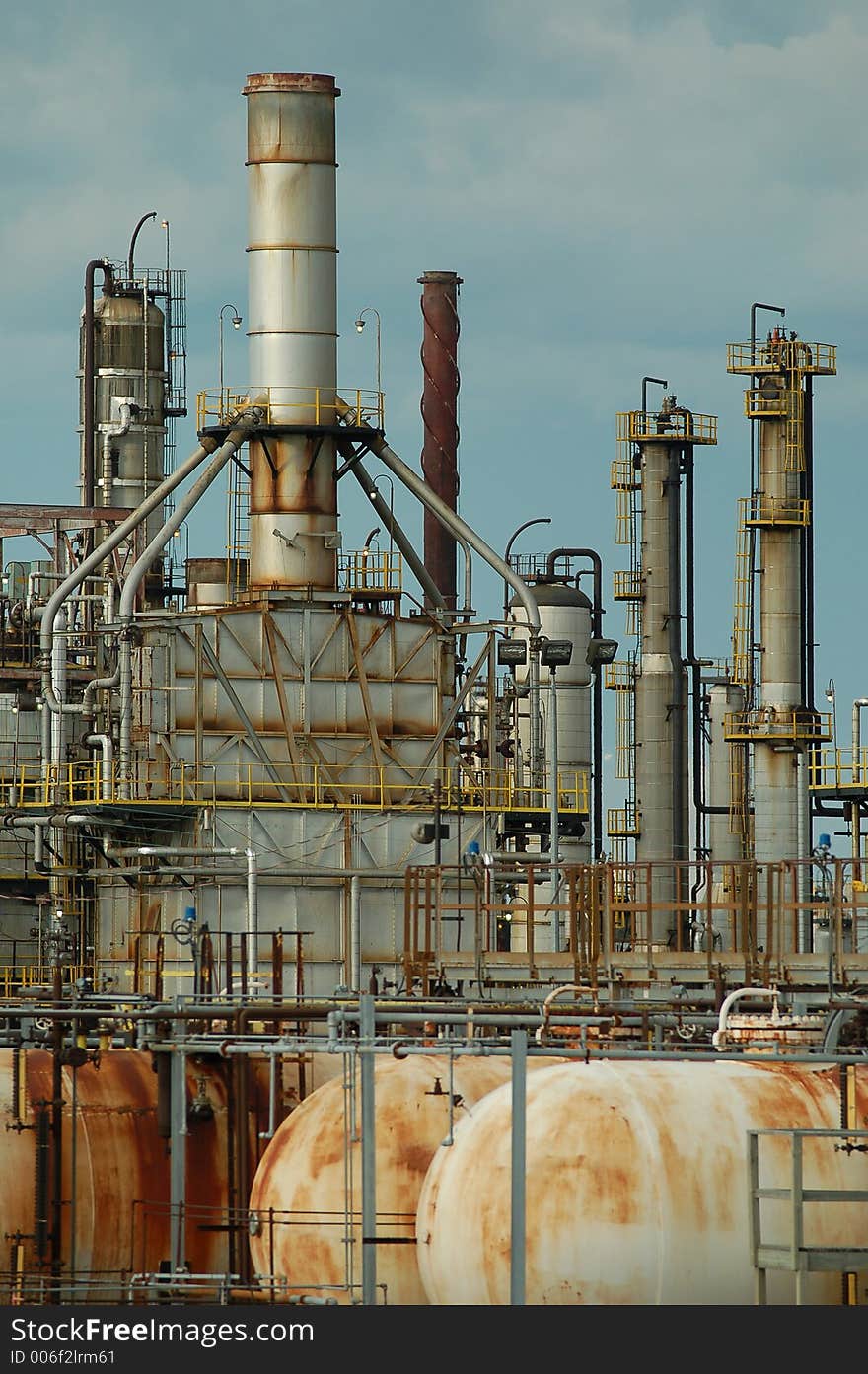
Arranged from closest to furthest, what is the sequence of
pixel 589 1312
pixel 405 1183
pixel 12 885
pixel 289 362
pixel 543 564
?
pixel 589 1312
pixel 405 1183
pixel 289 362
pixel 12 885
pixel 543 564

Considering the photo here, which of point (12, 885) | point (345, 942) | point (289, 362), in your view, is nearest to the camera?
point (345, 942)

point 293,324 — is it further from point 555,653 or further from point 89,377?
point 89,377

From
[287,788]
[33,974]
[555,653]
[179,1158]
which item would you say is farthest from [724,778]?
[179,1158]

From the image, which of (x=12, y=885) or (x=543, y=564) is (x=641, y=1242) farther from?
(x=543, y=564)

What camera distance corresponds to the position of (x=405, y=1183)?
26.3 meters

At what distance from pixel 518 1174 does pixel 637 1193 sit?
1118 millimetres

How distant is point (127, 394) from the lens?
232 ft

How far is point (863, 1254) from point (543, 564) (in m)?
45.7

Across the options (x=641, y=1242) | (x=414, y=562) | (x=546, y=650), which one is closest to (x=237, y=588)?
(x=414, y=562)

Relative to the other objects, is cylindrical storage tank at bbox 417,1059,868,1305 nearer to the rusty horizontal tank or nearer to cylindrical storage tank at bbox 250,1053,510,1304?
cylindrical storage tank at bbox 250,1053,510,1304

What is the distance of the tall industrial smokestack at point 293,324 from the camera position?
56.1 metres

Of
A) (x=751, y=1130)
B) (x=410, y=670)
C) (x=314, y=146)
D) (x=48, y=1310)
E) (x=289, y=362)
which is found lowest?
(x=48, y=1310)

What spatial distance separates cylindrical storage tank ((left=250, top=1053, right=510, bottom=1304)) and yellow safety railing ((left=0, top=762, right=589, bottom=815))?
25023 millimetres

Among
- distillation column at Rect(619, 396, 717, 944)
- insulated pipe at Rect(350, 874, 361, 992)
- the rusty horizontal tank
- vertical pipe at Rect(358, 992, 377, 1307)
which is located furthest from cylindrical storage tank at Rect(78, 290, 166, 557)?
vertical pipe at Rect(358, 992, 377, 1307)
